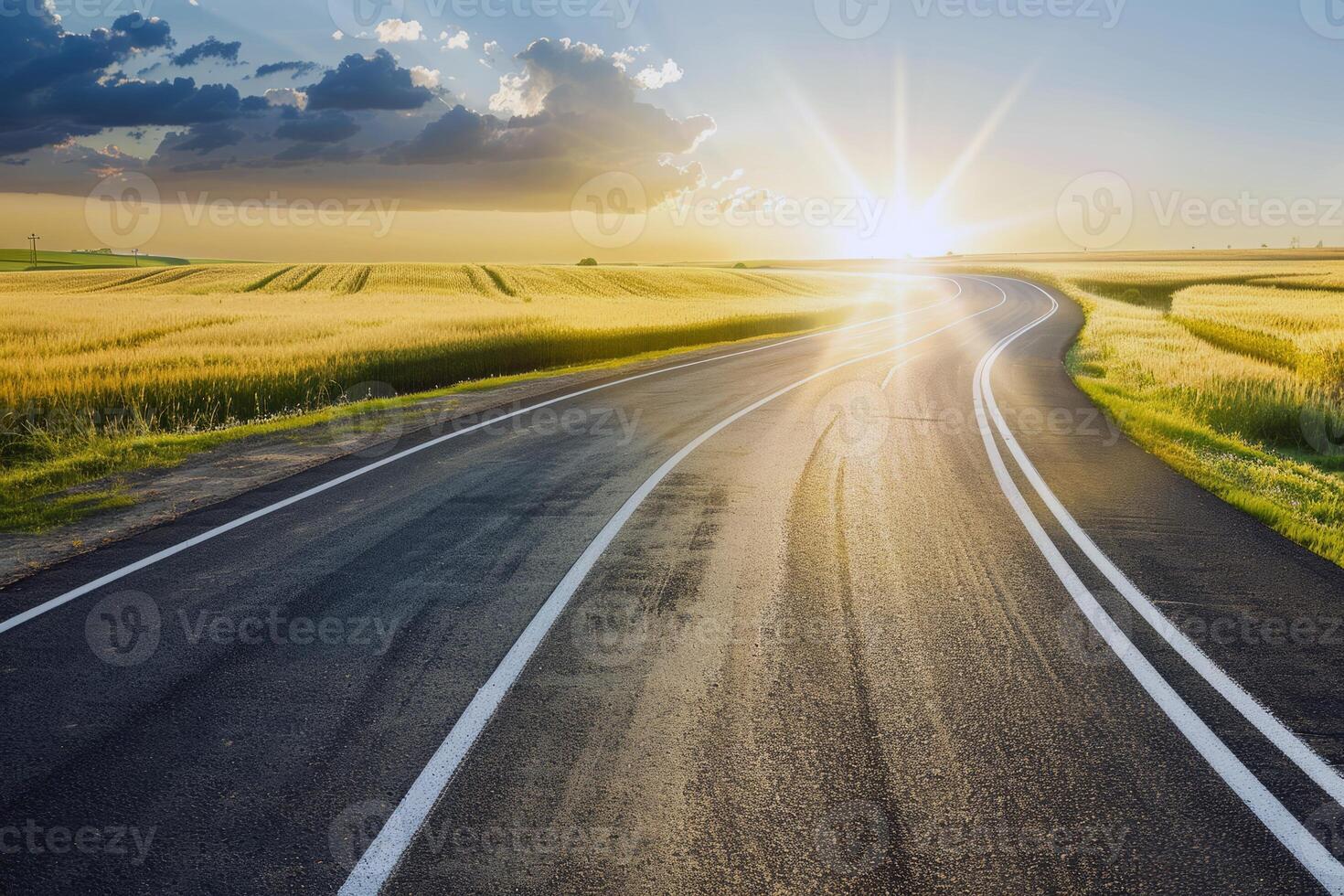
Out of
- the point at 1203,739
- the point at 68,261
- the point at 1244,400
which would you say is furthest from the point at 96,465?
the point at 68,261

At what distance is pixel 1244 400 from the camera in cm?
1420

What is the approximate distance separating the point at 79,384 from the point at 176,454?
4.72 metres

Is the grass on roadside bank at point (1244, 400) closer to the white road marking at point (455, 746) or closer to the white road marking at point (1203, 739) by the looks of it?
the white road marking at point (1203, 739)

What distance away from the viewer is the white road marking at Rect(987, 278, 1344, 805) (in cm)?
349

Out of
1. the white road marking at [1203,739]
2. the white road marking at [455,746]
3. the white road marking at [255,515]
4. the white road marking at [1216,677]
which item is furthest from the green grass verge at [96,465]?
the white road marking at [1216,677]

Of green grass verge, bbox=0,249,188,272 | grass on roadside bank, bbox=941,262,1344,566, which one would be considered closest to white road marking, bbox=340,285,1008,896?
grass on roadside bank, bbox=941,262,1344,566

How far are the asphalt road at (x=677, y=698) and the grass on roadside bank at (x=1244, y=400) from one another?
1607 mm

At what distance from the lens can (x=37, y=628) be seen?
4.88 meters

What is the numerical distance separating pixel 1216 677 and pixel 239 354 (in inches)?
719

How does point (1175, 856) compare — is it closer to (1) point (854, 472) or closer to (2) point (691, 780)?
(2) point (691, 780)

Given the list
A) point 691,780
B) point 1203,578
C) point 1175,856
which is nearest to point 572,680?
point 691,780

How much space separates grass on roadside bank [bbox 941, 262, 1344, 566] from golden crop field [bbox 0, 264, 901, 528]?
12.0m

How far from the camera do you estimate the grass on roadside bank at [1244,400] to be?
8773mm

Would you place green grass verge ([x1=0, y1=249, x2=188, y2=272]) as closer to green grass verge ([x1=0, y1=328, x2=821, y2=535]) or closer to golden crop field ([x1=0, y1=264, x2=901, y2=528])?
golden crop field ([x1=0, y1=264, x2=901, y2=528])
